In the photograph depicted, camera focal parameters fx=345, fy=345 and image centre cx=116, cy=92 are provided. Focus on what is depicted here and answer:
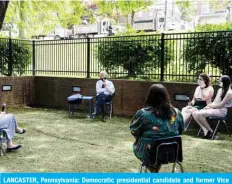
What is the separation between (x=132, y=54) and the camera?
10.9m

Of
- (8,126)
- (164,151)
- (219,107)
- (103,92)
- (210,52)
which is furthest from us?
(103,92)

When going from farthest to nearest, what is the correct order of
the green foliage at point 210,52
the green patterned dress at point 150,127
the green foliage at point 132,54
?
the green foliage at point 132,54, the green foliage at point 210,52, the green patterned dress at point 150,127

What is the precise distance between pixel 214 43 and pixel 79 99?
13.7 feet

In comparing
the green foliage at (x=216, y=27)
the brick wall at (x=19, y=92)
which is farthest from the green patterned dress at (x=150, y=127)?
the brick wall at (x=19, y=92)

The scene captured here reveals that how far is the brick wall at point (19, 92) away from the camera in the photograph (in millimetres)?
12401

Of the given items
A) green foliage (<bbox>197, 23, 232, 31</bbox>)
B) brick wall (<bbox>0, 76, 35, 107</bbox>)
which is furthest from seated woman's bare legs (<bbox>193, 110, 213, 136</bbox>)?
brick wall (<bbox>0, 76, 35, 107</bbox>)

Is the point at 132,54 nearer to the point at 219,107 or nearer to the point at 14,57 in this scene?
the point at 219,107

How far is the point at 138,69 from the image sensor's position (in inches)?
428

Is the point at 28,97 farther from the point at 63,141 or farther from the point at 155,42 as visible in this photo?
the point at 63,141

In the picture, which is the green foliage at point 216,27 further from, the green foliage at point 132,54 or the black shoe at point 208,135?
the black shoe at point 208,135

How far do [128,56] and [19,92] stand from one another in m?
4.49

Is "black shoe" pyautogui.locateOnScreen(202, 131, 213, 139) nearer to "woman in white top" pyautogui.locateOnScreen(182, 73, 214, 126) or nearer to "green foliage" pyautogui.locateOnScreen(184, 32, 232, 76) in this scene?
"woman in white top" pyautogui.locateOnScreen(182, 73, 214, 126)

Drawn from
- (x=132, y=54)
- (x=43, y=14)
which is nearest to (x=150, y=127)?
(x=132, y=54)

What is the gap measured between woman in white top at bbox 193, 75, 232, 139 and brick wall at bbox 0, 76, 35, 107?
7.35 meters
